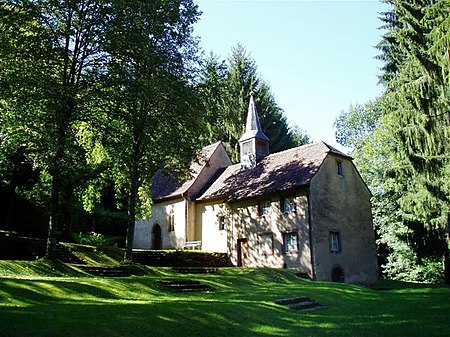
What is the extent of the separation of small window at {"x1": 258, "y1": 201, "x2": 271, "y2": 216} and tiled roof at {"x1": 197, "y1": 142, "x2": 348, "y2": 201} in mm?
823

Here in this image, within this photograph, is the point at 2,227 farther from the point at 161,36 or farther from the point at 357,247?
the point at 357,247

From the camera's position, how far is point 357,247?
26172 millimetres

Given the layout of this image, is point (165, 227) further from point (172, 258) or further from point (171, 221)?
point (172, 258)

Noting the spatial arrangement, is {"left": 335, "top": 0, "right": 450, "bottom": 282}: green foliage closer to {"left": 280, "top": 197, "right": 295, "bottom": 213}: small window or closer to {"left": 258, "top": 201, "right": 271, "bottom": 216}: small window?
{"left": 280, "top": 197, "right": 295, "bottom": 213}: small window

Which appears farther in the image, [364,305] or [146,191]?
[146,191]

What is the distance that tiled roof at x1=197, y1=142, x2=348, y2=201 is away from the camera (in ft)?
82.6

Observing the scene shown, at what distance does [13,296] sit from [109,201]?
28.9m

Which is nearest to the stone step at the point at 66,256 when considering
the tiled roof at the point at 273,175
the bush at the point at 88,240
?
the bush at the point at 88,240

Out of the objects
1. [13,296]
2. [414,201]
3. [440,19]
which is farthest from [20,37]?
[414,201]

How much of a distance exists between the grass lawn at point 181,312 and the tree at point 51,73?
490 cm

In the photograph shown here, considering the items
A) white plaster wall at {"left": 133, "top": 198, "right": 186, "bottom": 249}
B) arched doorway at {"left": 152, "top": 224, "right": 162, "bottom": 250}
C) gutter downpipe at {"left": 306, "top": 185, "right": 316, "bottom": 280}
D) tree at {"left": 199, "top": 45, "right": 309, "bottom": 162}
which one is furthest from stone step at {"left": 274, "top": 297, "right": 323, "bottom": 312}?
tree at {"left": 199, "top": 45, "right": 309, "bottom": 162}

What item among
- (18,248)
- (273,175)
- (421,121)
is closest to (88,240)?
(18,248)

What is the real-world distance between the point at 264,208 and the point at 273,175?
2423 mm

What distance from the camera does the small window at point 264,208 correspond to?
26112mm
